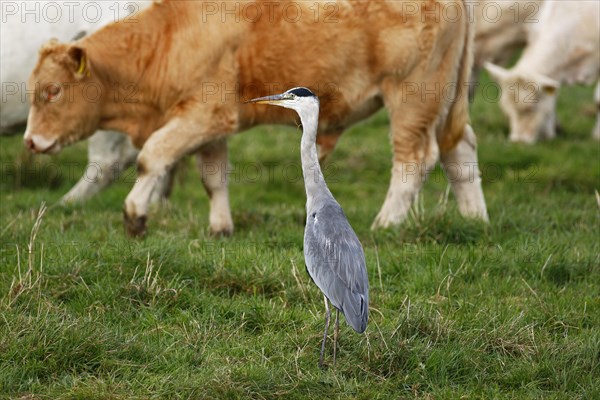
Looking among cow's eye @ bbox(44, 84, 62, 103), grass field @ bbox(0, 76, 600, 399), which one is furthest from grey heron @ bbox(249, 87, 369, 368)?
cow's eye @ bbox(44, 84, 62, 103)

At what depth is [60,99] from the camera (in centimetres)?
788

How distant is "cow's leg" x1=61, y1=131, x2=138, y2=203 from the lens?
953 centimetres

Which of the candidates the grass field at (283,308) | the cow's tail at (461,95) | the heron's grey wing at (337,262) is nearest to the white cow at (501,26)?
the grass field at (283,308)

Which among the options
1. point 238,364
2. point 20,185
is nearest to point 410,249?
point 238,364

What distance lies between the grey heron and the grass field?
1.12ft

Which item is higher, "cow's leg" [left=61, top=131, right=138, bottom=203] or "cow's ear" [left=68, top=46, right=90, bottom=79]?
"cow's ear" [left=68, top=46, right=90, bottom=79]

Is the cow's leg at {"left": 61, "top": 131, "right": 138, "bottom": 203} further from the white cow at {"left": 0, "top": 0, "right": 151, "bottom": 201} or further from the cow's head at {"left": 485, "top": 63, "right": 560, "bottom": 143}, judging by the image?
the cow's head at {"left": 485, "top": 63, "right": 560, "bottom": 143}

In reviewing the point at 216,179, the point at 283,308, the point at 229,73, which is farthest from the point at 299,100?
the point at 216,179

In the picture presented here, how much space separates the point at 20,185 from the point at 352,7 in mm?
4184

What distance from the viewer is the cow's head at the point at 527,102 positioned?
520 inches

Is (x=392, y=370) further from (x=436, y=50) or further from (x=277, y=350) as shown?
(x=436, y=50)

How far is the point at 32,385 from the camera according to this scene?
15.9 feet

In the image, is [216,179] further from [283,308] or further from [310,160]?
[310,160]

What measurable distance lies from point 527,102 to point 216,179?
6262 mm
